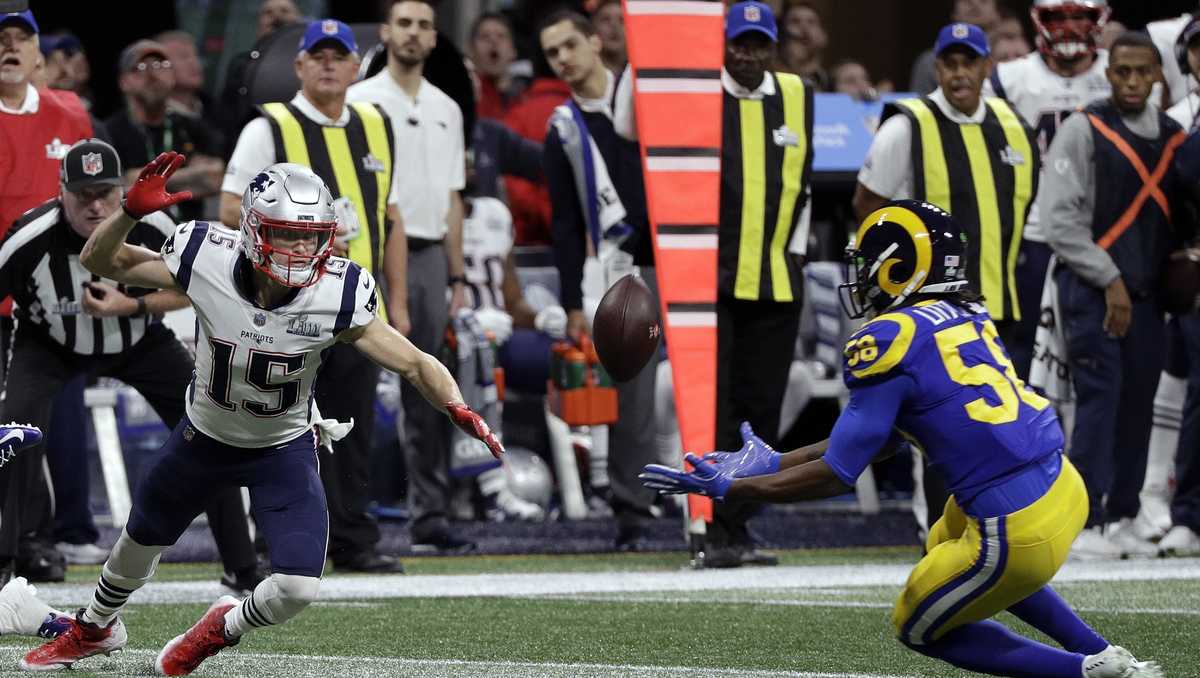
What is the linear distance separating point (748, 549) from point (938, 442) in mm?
2997

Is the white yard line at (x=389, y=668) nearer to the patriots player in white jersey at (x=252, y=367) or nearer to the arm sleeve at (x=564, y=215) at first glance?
the patriots player in white jersey at (x=252, y=367)

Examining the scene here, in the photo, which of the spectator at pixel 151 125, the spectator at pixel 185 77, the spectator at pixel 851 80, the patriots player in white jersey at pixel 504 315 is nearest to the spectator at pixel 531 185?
the patriots player in white jersey at pixel 504 315

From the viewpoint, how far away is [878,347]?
3824mm

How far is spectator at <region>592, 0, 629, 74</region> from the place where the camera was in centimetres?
889

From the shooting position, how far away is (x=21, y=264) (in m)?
6.09

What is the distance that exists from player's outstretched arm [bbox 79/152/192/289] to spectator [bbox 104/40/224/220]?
3.54 metres

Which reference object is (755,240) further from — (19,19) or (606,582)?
(19,19)

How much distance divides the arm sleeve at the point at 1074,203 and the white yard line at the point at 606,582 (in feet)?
3.30

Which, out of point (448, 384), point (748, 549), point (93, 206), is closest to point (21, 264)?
point (93, 206)

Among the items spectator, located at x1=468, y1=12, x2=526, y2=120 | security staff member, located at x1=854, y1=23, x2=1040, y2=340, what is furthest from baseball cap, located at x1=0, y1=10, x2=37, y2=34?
spectator, located at x1=468, y1=12, x2=526, y2=120

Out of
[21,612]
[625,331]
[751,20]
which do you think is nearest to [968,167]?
[751,20]

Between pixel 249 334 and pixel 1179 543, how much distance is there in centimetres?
383

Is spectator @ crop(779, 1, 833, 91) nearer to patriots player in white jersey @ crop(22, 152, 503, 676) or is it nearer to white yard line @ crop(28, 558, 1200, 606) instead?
white yard line @ crop(28, 558, 1200, 606)

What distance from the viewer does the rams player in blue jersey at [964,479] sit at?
3781 mm
